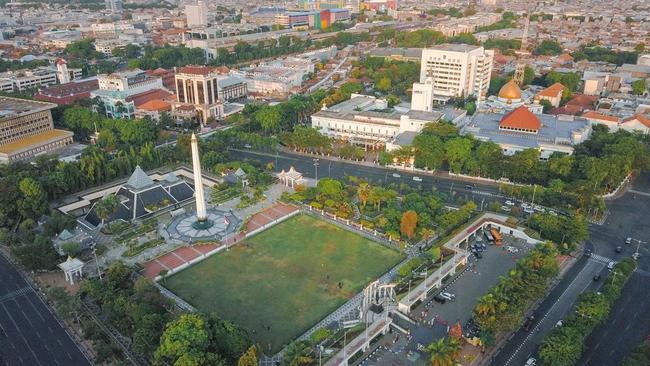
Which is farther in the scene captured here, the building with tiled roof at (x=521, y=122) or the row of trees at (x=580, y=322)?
the building with tiled roof at (x=521, y=122)

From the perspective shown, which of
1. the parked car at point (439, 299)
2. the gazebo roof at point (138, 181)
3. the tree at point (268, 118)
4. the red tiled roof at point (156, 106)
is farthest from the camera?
the red tiled roof at point (156, 106)

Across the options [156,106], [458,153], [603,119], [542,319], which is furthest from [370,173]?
[156,106]

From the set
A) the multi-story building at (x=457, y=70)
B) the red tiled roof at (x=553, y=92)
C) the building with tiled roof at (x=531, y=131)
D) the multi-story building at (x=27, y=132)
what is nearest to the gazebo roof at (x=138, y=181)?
the multi-story building at (x=27, y=132)

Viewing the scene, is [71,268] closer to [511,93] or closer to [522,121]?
[522,121]

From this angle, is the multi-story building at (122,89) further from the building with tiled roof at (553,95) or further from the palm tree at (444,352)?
the palm tree at (444,352)

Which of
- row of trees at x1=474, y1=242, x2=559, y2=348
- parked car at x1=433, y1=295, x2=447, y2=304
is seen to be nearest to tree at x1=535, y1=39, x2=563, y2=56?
row of trees at x1=474, y1=242, x2=559, y2=348

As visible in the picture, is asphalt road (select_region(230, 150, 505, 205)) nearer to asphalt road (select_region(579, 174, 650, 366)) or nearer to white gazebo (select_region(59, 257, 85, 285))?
asphalt road (select_region(579, 174, 650, 366))
